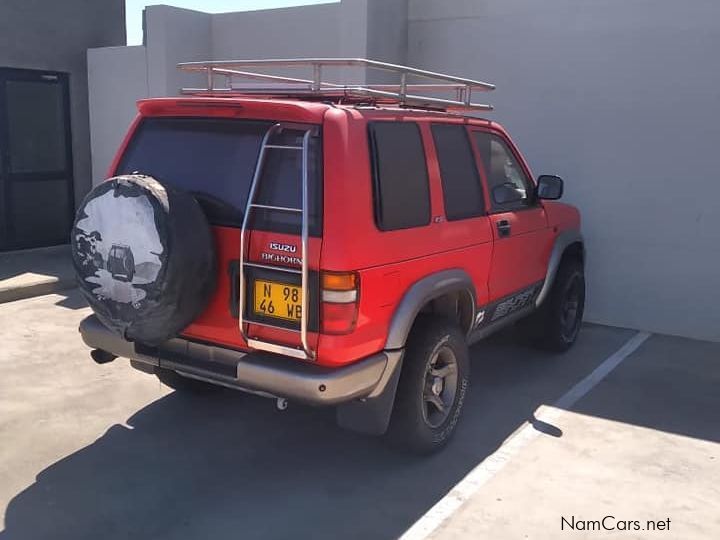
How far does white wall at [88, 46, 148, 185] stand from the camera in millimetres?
9859

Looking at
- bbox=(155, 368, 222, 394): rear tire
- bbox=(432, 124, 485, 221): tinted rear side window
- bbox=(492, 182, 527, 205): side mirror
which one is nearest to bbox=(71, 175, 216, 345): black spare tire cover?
bbox=(155, 368, 222, 394): rear tire

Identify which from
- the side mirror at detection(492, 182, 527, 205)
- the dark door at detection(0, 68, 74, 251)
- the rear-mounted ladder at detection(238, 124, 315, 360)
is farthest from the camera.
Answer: the dark door at detection(0, 68, 74, 251)

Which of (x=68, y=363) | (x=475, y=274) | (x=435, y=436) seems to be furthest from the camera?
(x=68, y=363)

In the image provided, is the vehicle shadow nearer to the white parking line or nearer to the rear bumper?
the white parking line

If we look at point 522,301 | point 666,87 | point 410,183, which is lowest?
point 522,301

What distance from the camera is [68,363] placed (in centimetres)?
576

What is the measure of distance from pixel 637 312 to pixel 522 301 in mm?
2338

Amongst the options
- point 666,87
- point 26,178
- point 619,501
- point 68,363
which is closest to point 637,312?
point 666,87

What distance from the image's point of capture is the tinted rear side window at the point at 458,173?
440 cm

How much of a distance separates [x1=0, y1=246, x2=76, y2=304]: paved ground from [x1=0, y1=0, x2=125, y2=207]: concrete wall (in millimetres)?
1302

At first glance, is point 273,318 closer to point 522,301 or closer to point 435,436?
point 435,436

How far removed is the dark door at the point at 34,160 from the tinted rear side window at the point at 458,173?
706cm

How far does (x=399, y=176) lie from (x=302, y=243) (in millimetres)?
793

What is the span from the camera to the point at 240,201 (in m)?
3.68
